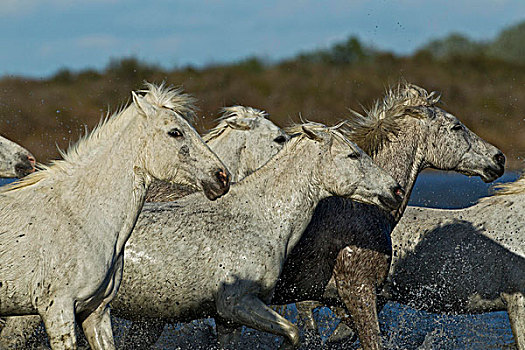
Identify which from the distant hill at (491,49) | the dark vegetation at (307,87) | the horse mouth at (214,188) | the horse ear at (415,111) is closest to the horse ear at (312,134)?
the horse mouth at (214,188)

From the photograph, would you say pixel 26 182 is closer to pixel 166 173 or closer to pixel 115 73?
pixel 166 173

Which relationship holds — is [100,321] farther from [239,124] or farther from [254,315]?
[239,124]

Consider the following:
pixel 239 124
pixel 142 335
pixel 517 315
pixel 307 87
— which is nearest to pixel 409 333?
pixel 517 315

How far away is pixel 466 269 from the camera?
770 centimetres

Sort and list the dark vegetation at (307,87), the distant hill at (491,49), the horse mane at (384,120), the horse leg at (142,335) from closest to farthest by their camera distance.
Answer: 1. the horse leg at (142,335)
2. the horse mane at (384,120)
3. the dark vegetation at (307,87)
4. the distant hill at (491,49)

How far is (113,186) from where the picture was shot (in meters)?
5.36

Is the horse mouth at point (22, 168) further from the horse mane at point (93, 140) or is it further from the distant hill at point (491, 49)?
the distant hill at point (491, 49)

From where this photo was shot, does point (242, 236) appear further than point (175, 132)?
Yes

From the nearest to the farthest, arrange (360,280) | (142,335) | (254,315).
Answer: (254,315) < (142,335) < (360,280)

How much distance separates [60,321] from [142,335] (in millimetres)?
1885

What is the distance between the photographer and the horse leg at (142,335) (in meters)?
6.80

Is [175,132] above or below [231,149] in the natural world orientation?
above

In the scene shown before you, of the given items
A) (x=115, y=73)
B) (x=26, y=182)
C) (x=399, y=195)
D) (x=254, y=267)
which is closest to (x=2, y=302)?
(x=26, y=182)

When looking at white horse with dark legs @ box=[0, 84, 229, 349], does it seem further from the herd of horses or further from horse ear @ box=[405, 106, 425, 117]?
horse ear @ box=[405, 106, 425, 117]
